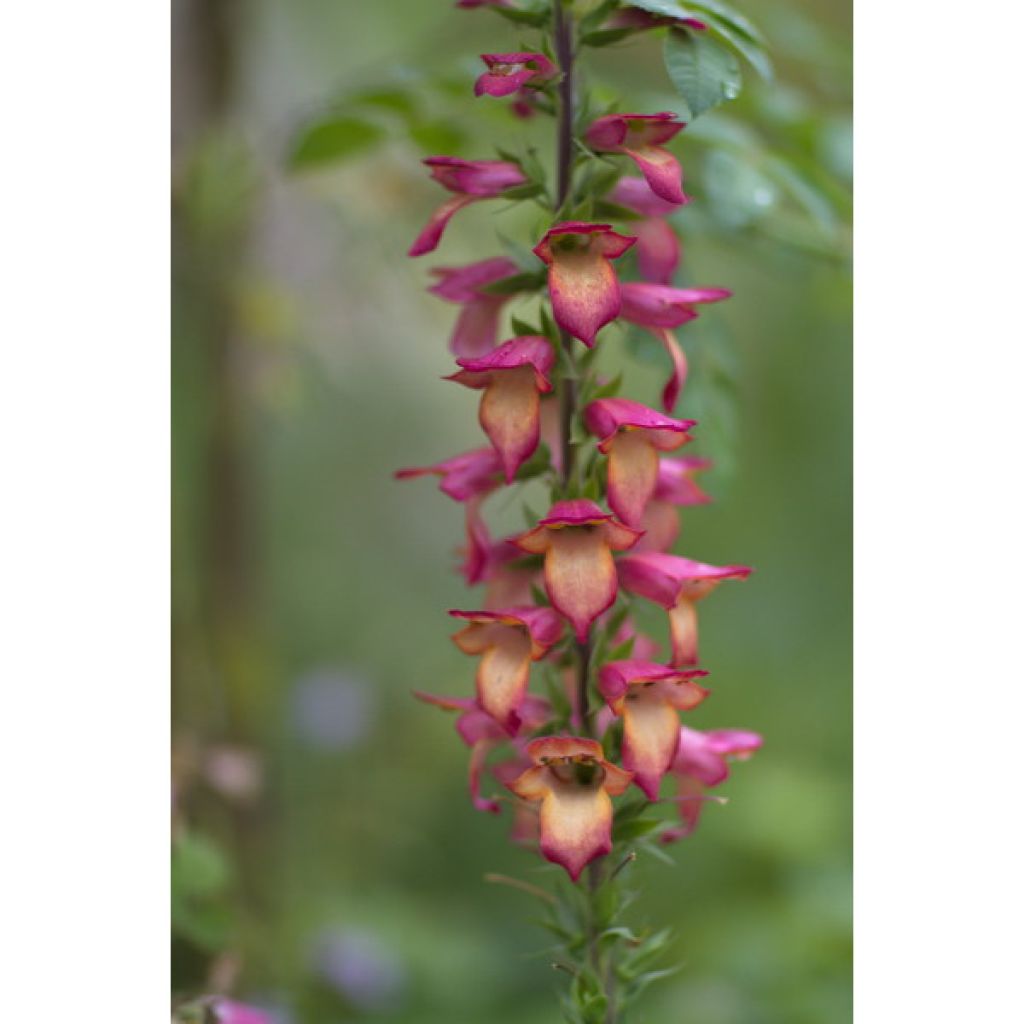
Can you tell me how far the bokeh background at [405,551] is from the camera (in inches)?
45.5

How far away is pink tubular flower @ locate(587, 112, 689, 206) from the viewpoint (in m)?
0.68

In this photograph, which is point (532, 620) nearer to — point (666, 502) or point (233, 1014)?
point (666, 502)

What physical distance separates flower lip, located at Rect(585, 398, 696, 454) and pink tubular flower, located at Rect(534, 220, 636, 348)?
0.04 meters

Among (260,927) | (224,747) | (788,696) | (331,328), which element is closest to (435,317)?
(331,328)

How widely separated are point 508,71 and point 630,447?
20 centimetres

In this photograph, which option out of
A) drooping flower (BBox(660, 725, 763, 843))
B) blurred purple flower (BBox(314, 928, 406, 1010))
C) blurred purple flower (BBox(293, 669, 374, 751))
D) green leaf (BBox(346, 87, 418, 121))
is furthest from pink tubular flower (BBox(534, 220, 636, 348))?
blurred purple flower (BBox(293, 669, 374, 751))

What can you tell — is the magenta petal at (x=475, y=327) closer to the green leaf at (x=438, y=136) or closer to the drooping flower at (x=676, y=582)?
the drooping flower at (x=676, y=582)

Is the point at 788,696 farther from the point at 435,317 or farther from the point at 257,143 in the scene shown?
the point at 257,143

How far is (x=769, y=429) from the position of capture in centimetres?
237

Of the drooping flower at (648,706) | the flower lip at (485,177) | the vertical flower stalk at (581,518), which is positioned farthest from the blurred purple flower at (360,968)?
the flower lip at (485,177)

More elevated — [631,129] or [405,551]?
[631,129]

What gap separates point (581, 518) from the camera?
0.66 meters

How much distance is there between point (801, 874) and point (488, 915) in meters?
0.44

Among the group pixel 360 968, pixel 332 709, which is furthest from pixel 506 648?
pixel 332 709
